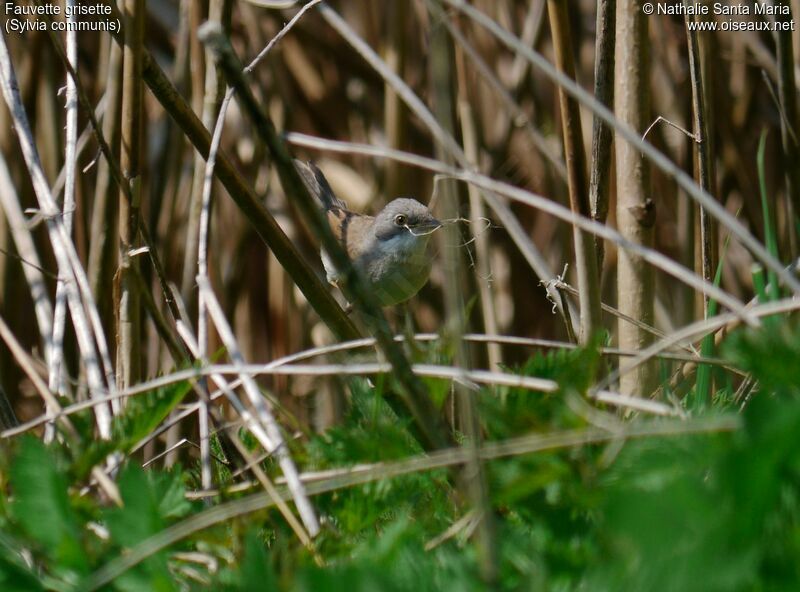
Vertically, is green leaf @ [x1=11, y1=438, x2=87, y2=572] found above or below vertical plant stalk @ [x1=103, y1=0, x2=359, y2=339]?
below

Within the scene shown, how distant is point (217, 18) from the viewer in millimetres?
1486

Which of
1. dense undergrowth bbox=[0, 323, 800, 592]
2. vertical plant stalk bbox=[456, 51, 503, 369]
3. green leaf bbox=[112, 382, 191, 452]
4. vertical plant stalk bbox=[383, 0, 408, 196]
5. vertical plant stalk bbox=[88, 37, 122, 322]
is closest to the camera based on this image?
dense undergrowth bbox=[0, 323, 800, 592]

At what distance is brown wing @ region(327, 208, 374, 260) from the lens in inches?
109

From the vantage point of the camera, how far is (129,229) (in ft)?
4.61

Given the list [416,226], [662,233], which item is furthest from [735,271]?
[416,226]

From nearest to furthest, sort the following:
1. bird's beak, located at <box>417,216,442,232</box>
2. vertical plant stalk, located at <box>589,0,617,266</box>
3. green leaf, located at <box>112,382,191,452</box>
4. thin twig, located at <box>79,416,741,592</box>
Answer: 1. thin twig, located at <box>79,416,741,592</box>
2. green leaf, located at <box>112,382,191,452</box>
3. vertical plant stalk, located at <box>589,0,617,266</box>
4. bird's beak, located at <box>417,216,442,232</box>

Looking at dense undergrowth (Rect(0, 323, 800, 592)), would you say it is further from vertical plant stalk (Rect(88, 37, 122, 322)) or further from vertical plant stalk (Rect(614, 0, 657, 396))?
vertical plant stalk (Rect(88, 37, 122, 322))

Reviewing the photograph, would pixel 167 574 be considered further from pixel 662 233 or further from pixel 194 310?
pixel 662 233

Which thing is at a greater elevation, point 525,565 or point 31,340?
point 525,565

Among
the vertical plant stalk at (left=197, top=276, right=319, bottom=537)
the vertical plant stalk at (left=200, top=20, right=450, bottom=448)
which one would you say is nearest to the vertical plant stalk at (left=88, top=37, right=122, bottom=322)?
the vertical plant stalk at (left=197, top=276, right=319, bottom=537)

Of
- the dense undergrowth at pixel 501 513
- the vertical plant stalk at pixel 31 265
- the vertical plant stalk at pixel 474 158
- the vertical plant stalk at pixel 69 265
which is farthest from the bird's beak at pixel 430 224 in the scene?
the dense undergrowth at pixel 501 513

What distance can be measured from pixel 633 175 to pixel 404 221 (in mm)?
1087

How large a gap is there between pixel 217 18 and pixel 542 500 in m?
1.10

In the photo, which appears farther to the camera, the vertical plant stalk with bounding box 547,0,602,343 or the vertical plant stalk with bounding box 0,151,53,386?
the vertical plant stalk with bounding box 0,151,53,386
